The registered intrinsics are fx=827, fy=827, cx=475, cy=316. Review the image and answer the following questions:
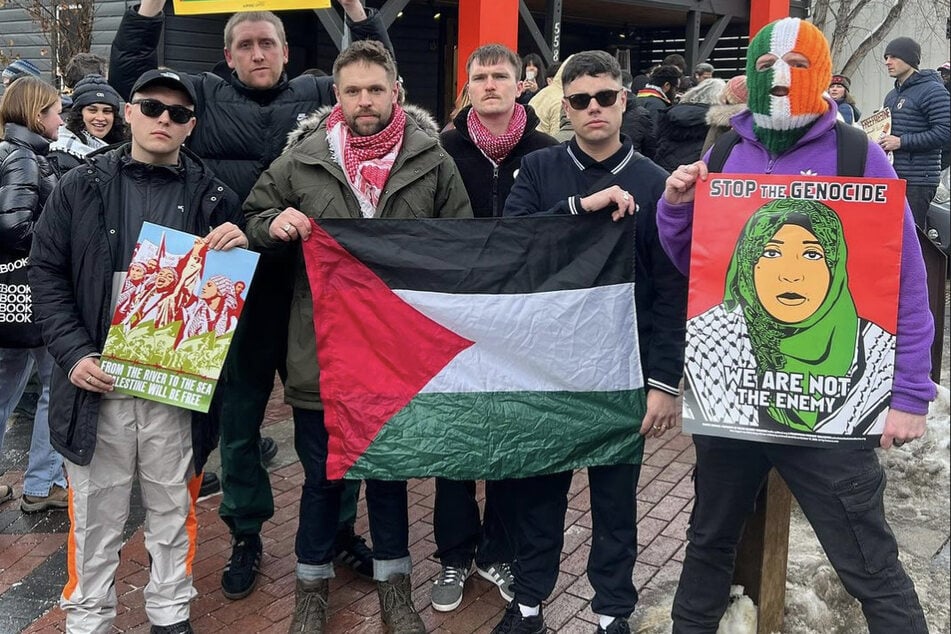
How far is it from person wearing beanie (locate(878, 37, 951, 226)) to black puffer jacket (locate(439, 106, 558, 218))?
5.60 meters

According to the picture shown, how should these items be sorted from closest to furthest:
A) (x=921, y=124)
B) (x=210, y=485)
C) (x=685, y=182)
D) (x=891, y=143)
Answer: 1. (x=685, y=182)
2. (x=210, y=485)
3. (x=891, y=143)
4. (x=921, y=124)

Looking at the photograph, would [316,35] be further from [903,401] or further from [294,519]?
[903,401]

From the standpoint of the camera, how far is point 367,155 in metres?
3.31

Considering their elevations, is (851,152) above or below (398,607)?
above

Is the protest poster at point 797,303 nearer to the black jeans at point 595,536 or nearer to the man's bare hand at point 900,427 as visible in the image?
the man's bare hand at point 900,427

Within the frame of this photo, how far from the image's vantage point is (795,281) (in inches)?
102

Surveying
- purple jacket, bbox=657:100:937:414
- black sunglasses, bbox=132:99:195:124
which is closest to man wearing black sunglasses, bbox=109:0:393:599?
black sunglasses, bbox=132:99:195:124

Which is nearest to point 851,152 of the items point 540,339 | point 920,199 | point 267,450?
point 540,339

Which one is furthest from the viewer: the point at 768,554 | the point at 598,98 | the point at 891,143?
the point at 891,143

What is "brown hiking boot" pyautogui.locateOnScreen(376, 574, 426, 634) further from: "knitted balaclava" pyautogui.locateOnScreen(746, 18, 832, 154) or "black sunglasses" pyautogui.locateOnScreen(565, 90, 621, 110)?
"knitted balaclava" pyautogui.locateOnScreen(746, 18, 832, 154)

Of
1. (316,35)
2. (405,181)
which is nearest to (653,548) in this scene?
(405,181)

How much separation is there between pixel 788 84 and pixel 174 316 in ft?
7.52

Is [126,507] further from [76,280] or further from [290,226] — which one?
[290,226]

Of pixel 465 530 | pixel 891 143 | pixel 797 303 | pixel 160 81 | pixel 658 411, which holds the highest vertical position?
pixel 891 143
